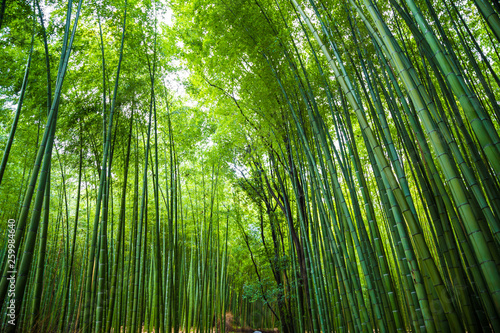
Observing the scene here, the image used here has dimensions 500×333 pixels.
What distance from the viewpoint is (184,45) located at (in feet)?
14.2

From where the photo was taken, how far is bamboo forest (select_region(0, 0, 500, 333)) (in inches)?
49.9

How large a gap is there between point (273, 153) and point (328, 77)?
1.90 m

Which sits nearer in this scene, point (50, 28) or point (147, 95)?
point (50, 28)

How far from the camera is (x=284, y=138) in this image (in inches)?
189

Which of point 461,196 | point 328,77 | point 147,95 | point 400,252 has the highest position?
point 147,95

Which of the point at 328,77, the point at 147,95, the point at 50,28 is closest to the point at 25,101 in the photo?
the point at 50,28

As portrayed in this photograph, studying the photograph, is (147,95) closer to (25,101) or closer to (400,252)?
(25,101)

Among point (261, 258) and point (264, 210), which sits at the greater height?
point (264, 210)

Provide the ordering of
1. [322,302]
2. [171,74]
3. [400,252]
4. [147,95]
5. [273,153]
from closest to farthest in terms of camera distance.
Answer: [400,252], [322,302], [147,95], [171,74], [273,153]

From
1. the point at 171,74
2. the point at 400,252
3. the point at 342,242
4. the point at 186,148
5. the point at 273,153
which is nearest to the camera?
the point at 400,252

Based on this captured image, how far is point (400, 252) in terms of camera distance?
1459 mm

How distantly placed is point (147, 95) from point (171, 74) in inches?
35.7

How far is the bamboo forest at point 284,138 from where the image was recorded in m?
1.27

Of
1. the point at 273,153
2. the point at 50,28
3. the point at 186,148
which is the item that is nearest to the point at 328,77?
the point at 273,153
